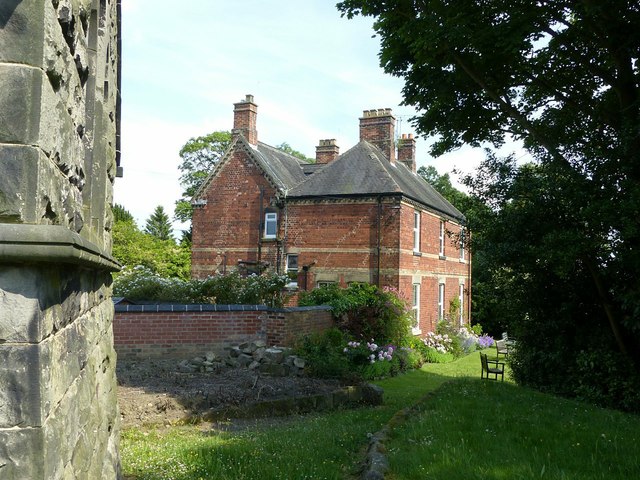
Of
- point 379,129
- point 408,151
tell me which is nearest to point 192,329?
point 379,129

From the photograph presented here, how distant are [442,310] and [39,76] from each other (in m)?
29.6

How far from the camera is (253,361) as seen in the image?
1480 cm

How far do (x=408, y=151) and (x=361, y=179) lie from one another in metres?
8.67

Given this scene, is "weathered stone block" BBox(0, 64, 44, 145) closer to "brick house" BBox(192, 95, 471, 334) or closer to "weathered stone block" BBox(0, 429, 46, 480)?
"weathered stone block" BBox(0, 429, 46, 480)

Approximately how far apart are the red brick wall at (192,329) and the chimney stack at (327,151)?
50.8 ft

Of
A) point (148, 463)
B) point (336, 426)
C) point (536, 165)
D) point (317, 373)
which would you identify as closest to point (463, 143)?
point (536, 165)

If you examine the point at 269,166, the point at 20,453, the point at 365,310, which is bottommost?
the point at 365,310

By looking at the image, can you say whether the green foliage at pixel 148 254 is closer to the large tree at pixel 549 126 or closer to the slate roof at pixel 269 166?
the slate roof at pixel 269 166

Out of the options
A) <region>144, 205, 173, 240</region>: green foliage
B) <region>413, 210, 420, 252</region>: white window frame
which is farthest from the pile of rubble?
<region>144, 205, 173, 240</region>: green foliage

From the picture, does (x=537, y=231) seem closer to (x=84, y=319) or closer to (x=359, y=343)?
(x=359, y=343)

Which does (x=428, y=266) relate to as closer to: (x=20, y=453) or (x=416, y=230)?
(x=416, y=230)

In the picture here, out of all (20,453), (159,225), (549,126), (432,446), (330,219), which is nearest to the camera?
(20,453)

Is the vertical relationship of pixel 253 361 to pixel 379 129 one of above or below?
below

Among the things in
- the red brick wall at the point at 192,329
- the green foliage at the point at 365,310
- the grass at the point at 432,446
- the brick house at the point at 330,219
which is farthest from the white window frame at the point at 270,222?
the grass at the point at 432,446
